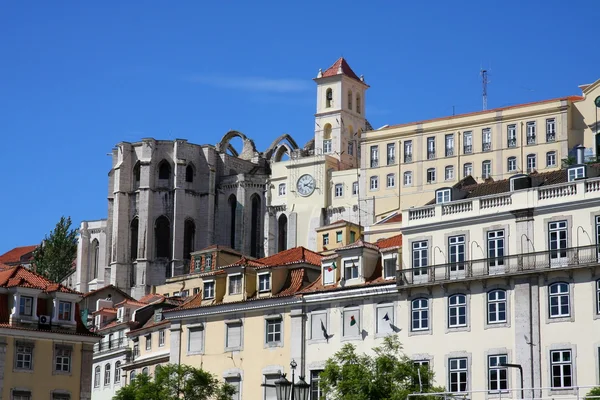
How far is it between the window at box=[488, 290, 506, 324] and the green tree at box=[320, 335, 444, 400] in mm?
4004

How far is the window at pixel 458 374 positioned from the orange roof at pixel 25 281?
22406 mm

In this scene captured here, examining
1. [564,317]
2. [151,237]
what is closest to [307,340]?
[564,317]

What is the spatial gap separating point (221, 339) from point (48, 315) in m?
9.48

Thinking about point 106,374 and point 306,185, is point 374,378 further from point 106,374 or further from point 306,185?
point 306,185

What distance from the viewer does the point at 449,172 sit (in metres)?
118

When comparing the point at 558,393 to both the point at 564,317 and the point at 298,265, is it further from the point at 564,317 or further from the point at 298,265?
the point at 298,265

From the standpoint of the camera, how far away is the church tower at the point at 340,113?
136375 millimetres

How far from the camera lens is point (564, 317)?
5728cm

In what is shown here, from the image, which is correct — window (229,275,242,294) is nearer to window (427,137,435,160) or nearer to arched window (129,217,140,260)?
window (427,137,435,160)

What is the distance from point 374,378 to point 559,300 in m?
8.57

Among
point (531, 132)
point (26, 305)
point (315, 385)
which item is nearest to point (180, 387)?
point (315, 385)

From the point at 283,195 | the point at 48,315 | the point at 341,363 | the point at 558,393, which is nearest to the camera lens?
the point at 558,393

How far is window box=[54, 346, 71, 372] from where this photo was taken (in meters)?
71.1

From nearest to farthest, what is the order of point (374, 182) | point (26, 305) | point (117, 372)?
point (26, 305)
point (117, 372)
point (374, 182)
